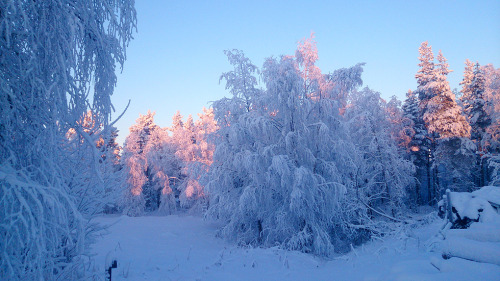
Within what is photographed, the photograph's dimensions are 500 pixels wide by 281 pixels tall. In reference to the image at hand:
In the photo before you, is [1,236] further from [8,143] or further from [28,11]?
[28,11]

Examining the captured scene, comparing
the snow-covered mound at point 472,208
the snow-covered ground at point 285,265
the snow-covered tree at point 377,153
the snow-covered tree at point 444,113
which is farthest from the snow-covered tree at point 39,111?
the snow-covered tree at point 444,113

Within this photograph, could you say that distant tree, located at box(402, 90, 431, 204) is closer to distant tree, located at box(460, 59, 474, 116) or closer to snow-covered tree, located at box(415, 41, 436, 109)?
snow-covered tree, located at box(415, 41, 436, 109)

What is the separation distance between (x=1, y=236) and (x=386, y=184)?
20894 mm

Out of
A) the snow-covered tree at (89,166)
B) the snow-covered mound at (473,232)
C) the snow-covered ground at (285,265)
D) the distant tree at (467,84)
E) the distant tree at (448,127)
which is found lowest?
the snow-covered ground at (285,265)

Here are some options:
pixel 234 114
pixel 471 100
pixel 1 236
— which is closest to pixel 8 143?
pixel 1 236

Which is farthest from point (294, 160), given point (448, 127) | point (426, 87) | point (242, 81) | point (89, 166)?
point (426, 87)

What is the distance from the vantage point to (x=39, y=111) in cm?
311

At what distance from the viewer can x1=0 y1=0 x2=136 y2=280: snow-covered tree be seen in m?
2.57

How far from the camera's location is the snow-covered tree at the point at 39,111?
8.45ft

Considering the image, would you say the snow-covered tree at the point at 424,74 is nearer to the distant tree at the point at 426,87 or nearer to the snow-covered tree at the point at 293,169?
the distant tree at the point at 426,87

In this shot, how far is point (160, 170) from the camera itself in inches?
1212

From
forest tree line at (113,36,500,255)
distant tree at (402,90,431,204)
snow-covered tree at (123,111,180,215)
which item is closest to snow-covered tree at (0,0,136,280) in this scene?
forest tree line at (113,36,500,255)

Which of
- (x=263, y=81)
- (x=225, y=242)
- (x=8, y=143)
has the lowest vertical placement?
(x=225, y=242)

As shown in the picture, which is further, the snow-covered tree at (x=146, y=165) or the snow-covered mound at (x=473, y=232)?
the snow-covered tree at (x=146, y=165)
